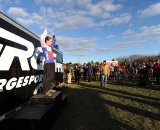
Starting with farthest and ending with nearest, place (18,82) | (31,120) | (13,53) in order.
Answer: (18,82), (13,53), (31,120)

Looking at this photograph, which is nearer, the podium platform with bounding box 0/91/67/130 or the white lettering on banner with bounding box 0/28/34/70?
the podium platform with bounding box 0/91/67/130

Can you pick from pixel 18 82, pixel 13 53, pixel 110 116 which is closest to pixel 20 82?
pixel 18 82

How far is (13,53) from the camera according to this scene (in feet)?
23.0

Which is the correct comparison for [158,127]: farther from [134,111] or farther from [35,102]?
[35,102]

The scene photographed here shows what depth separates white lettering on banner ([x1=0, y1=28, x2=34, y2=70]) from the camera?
625cm

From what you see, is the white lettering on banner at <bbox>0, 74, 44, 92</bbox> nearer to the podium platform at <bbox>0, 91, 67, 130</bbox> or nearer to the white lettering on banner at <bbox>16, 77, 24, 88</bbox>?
the white lettering on banner at <bbox>16, 77, 24, 88</bbox>

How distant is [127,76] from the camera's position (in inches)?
1148

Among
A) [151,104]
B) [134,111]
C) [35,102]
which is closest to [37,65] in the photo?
[35,102]

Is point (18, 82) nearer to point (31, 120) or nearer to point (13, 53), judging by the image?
point (13, 53)

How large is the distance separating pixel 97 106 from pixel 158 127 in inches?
149

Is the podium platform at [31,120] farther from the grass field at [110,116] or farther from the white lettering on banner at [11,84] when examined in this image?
the grass field at [110,116]

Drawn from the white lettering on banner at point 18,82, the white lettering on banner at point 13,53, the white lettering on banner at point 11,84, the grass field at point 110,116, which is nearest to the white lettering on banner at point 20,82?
the white lettering on banner at point 18,82

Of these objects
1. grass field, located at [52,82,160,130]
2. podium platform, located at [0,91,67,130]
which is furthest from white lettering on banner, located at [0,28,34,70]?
grass field, located at [52,82,160,130]

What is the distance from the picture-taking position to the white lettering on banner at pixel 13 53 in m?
6.25
